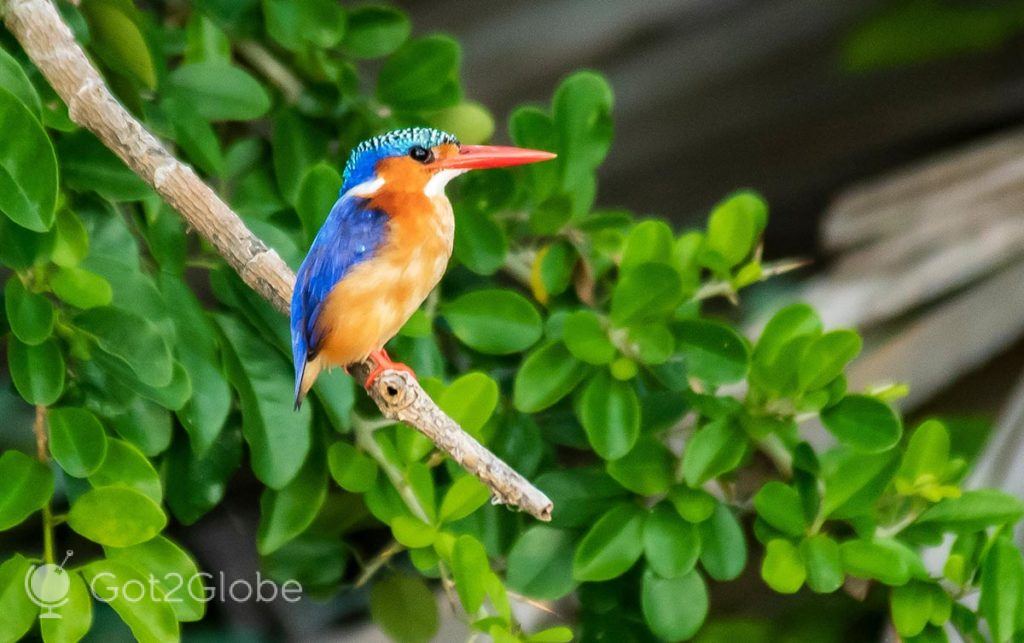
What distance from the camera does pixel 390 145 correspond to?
29.9 inches

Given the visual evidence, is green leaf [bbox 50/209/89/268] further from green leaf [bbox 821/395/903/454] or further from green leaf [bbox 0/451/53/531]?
green leaf [bbox 821/395/903/454]

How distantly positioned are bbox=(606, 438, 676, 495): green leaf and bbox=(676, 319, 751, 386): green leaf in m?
0.07

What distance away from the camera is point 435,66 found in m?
0.98

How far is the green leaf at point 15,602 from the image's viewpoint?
0.74 m

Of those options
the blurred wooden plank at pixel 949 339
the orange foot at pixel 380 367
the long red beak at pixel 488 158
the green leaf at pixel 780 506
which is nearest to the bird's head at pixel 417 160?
the long red beak at pixel 488 158

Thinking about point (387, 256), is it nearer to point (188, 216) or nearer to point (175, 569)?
point (188, 216)

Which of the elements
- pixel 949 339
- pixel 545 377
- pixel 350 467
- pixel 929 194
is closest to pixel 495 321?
pixel 545 377

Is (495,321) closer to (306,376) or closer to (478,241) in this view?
(478,241)

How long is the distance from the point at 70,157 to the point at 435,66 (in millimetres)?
313

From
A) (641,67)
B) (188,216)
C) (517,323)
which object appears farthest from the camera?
(641,67)

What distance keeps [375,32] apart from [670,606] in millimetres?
533

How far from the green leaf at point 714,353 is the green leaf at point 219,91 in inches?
14.2

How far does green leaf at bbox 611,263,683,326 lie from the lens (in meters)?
0.85

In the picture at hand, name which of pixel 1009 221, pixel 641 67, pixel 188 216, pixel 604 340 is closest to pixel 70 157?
pixel 188 216
